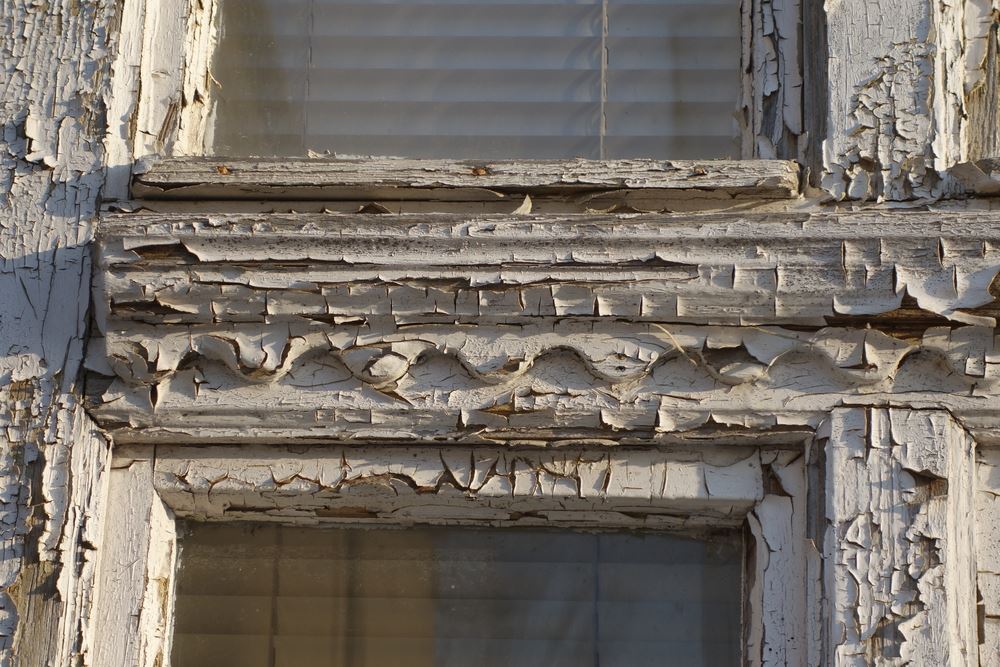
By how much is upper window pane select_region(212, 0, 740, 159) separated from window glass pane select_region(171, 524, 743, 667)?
0.77 metres

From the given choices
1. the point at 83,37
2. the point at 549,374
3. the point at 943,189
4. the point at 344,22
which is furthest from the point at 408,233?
the point at 943,189

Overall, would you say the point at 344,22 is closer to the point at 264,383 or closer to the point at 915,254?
the point at 264,383

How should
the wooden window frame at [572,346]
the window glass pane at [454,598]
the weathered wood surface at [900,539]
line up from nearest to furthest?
the weathered wood surface at [900,539] → the wooden window frame at [572,346] → the window glass pane at [454,598]

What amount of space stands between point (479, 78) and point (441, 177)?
38 centimetres

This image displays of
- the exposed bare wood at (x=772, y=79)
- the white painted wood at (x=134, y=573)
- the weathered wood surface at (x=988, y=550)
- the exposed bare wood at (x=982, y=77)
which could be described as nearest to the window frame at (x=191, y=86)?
the exposed bare wood at (x=772, y=79)

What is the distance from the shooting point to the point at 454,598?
7.00ft

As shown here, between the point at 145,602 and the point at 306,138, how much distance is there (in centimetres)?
94

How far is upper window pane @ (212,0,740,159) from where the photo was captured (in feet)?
7.82

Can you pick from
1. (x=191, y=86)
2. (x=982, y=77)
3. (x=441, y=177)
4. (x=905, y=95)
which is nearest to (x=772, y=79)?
(x=905, y=95)

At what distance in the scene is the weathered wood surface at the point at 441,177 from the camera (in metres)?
2.12

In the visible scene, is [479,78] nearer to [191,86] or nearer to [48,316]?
[191,86]

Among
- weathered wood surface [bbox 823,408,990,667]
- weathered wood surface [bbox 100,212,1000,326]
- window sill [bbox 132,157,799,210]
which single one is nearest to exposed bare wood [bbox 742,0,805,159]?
window sill [bbox 132,157,799,210]

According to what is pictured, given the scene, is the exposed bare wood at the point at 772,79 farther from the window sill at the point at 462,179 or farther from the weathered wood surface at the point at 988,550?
the weathered wood surface at the point at 988,550

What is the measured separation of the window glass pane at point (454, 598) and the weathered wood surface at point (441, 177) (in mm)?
613
